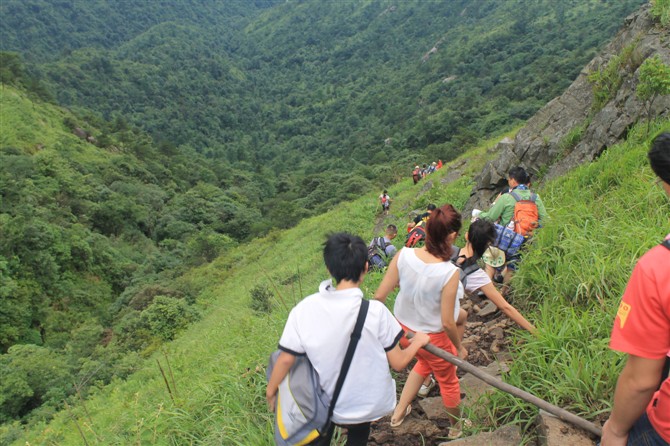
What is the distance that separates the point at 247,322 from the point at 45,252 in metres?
23.2

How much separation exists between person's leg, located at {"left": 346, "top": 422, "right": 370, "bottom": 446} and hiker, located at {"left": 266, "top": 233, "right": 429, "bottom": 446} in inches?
5.8

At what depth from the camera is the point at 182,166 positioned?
5853cm

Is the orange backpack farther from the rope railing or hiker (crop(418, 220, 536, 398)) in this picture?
the rope railing

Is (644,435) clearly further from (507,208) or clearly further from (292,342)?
(507,208)

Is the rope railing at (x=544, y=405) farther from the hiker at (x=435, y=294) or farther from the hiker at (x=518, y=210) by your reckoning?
the hiker at (x=518, y=210)

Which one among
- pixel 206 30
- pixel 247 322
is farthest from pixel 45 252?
pixel 206 30

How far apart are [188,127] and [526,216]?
320ft

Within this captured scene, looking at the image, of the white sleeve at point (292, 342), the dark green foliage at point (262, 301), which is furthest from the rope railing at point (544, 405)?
the dark green foliage at point (262, 301)

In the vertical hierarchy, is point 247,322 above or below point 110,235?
above

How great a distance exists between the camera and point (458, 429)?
2.82m

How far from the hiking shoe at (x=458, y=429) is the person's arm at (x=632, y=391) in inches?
51.4

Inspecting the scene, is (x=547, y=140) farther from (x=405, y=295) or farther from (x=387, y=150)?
(x=387, y=150)

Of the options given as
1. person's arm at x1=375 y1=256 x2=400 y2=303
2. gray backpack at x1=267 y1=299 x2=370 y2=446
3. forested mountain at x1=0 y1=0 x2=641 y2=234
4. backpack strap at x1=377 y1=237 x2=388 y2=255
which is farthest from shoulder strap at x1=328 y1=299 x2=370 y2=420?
forested mountain at x1=0 y1=0 x2=641 y2=234

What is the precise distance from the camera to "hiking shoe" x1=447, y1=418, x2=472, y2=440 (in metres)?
2.78
